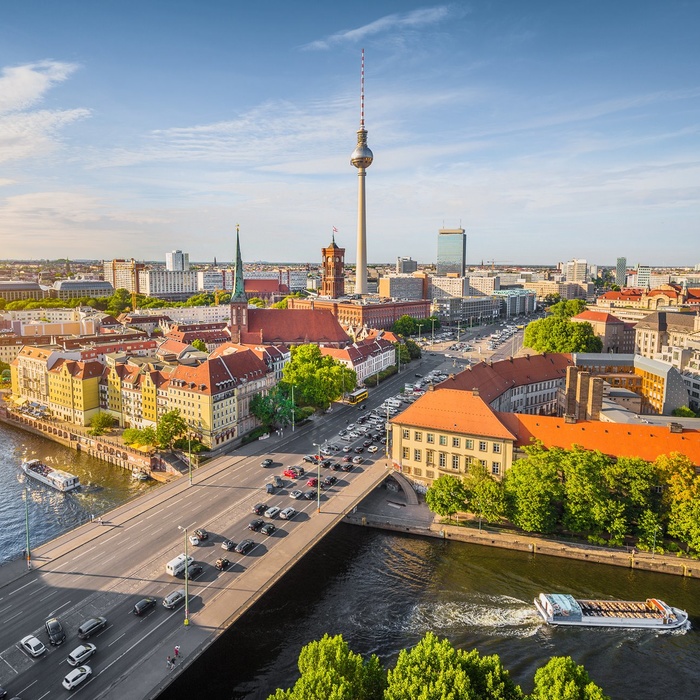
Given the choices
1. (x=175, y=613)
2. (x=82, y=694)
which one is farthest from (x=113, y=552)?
(x=82, y=694)

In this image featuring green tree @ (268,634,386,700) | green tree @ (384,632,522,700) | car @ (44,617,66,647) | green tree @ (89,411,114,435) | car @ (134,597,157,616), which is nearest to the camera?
green tree @ (384,632,522,700)

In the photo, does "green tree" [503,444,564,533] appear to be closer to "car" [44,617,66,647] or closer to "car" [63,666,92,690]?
"car" [63,666,92,690]

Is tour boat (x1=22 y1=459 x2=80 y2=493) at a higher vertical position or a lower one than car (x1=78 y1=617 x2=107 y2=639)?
lower

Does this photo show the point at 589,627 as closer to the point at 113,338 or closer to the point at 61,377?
the point at 61,377

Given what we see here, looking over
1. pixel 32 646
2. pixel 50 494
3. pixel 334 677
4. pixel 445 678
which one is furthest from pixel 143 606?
pixel 50 494

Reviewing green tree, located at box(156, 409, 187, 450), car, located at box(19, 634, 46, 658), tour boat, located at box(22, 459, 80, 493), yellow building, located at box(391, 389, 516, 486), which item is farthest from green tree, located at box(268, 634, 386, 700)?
tour boat, located at box(22, 459, 80, 493)

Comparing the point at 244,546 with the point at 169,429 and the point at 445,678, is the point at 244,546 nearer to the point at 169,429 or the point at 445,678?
the point at 445,678
